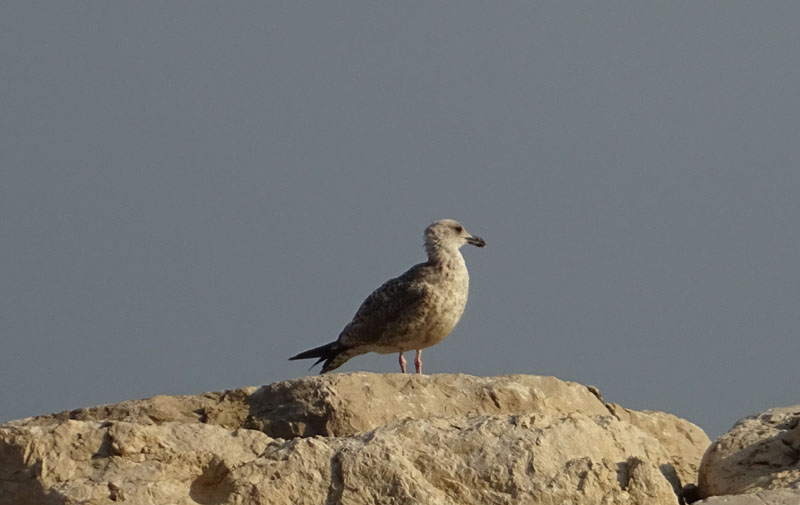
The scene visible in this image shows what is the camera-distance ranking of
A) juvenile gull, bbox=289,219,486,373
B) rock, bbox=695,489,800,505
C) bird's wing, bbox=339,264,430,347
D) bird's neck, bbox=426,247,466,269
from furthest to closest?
bird's neck, bbox=426,247,466,269
bird's wing, bbox=339,264,430,347
juvenile gull, bbox=289,219,486,373
rock, bbox=695,489,800,505

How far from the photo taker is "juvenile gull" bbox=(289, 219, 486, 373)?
12688 mm

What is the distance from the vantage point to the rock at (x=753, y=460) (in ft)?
19.5

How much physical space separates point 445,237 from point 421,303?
0.89 meters

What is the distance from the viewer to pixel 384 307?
1316cm

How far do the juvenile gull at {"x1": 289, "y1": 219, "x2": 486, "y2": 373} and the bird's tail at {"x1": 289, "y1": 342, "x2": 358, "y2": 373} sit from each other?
0.16m

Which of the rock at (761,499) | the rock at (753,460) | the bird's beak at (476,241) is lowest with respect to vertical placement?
the rock at (761,499)

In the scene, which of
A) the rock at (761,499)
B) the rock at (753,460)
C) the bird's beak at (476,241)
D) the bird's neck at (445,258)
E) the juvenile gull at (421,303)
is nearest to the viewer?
the rock at (761,499)

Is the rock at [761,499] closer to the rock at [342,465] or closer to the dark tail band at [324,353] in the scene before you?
the rock at [342,465]

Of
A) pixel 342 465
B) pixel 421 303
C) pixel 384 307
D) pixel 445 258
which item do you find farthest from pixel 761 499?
pixel 384 307

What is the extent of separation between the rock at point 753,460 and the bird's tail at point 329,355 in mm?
7757

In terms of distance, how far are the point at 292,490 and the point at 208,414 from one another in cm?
203

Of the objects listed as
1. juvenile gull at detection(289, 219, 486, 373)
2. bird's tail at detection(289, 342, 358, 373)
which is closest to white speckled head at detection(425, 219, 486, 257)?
juvenile gull at detection(289, 219, 486, 373)

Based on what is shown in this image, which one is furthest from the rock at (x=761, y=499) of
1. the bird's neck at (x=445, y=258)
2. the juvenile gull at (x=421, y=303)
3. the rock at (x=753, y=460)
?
the bird's neck at (x=445, y=258)

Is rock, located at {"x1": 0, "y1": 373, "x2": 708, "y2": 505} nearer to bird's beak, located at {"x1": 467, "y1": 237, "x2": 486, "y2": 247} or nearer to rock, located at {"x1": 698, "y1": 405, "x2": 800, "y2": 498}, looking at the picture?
rock, located at {"x1": 698, "y1": 405, "x2": 800, "y2": 498}
